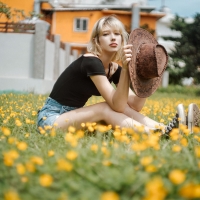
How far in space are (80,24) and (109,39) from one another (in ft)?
78.7

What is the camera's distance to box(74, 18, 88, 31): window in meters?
26.3

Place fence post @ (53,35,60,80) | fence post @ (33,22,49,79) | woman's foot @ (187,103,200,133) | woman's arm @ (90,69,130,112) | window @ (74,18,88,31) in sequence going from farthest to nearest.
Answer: window @ (74,18,88,31), fence post @ (53,35,60,80), fence post @ (33,22,49,79), woman's arm @ (90,69,130,112), woman's foot @ (187,103,200,133)

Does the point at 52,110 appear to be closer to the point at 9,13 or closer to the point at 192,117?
the point at 192,117

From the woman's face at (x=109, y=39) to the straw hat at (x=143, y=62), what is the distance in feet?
0.72

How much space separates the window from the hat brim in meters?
23.6

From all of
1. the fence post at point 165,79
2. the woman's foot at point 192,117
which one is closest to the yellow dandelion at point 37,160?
the woman's foot at point 192,117

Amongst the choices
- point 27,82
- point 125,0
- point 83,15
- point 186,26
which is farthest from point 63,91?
point 125,0

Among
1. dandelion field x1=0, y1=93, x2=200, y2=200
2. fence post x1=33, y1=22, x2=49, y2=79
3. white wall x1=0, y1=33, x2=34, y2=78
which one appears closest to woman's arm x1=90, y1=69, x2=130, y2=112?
dandelion field x1=0, y1=93, x2=200, y2=200

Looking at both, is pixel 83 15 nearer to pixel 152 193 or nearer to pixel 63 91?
pixel 63 91

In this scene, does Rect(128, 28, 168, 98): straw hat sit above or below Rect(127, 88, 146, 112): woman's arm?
above

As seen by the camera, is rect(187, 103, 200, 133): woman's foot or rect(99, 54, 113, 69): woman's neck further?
rect(99, 54, 113, 69): woman's neck

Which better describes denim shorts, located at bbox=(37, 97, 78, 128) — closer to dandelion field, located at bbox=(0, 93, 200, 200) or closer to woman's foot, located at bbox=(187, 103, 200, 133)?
woman's foot, located at bbox=(187, 103, 200, 133)

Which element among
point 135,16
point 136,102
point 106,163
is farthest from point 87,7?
point 106,163

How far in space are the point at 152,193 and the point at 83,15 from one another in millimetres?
25937
